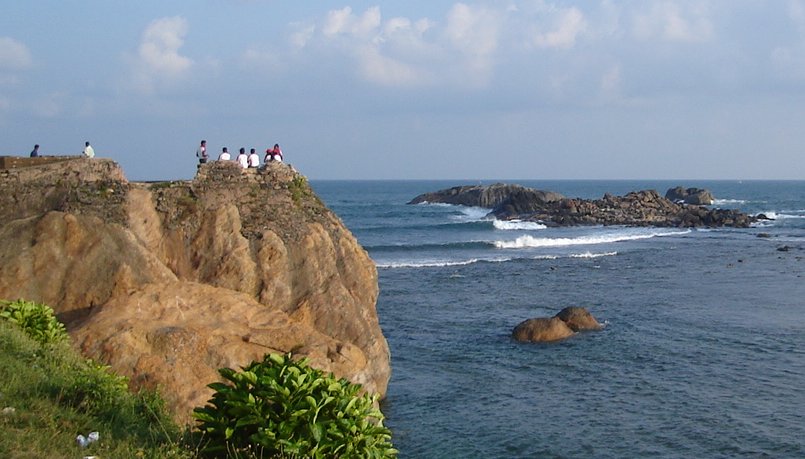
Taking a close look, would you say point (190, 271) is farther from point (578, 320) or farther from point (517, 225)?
point (517, 225)

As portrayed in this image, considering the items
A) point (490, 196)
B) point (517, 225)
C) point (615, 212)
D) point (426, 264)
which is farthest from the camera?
point (490, 196)

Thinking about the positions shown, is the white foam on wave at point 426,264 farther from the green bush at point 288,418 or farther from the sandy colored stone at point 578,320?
the green bush at point 288,418

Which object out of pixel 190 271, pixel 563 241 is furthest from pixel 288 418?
pixel 563 241

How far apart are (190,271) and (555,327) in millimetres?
13139

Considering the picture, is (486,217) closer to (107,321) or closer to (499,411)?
(499,411)

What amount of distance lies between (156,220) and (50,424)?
981 centimetres

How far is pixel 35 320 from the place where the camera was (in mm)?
12711

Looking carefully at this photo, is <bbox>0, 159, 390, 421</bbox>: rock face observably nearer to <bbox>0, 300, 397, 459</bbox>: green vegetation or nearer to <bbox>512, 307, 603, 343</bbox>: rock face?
<bbox>0, 300, 397, 459</bbox>: green vegetation

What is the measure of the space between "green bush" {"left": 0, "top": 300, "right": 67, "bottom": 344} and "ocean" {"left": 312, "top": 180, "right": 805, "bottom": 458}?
23.7ft

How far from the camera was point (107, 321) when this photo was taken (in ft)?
46.3

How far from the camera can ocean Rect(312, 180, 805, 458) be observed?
1694cm

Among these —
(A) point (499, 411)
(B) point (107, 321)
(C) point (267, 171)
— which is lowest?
(A) point (499, 411)

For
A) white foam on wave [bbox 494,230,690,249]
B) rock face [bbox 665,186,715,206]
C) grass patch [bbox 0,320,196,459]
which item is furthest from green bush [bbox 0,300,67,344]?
rock face [bbox 665,186,715,206]

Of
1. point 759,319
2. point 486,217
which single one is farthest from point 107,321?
point 486,217
